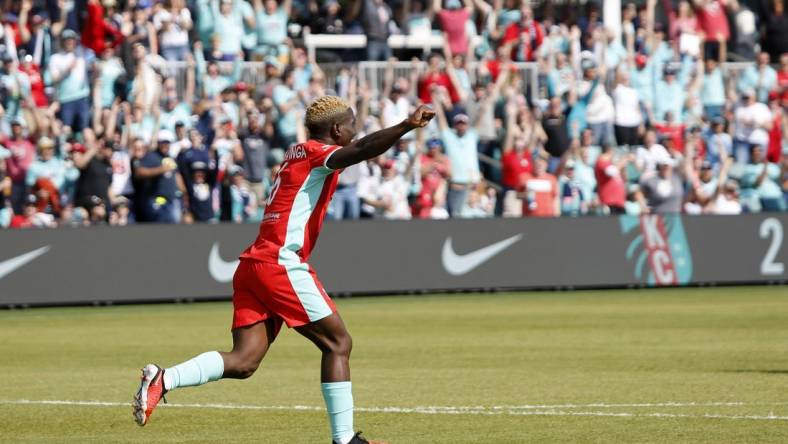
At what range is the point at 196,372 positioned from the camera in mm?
8883

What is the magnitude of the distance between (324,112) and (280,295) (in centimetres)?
105

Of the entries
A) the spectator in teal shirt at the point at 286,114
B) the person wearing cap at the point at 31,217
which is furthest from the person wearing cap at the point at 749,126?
the person wearing cap at the point at 31,217

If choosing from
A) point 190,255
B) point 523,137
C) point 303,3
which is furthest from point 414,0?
point 190,255

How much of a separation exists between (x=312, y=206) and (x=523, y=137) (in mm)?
17753

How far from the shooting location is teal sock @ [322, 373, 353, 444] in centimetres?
869

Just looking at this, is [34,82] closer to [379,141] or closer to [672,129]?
[672,129]

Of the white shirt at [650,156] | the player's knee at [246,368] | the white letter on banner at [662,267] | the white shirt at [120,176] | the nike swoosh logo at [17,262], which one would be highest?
the player's knee at [246,368]

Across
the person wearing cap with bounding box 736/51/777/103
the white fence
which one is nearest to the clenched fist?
the white fence

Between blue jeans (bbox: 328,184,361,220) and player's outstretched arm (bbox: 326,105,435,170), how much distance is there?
15.6 meters

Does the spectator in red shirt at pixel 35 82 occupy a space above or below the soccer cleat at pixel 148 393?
above

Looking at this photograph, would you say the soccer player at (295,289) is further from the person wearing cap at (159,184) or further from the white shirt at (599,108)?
the white shirt at (599,108)

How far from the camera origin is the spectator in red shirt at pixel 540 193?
1013 inches

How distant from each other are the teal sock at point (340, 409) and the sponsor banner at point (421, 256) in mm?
13845

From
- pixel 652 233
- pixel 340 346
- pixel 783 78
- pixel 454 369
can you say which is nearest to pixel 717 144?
pixel 783 78
